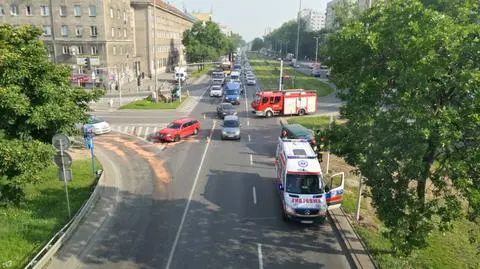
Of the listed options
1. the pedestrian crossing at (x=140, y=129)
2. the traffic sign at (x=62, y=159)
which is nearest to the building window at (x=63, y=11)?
the pedestrian crossing at (x=140, y=129)

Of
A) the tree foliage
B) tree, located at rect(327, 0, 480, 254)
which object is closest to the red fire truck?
tree, located at rect(327, 0, 480, 254)

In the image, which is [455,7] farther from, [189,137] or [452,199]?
[189,137]

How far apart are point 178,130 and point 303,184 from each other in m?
15.9

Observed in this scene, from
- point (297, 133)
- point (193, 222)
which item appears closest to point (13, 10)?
point (297, 133)

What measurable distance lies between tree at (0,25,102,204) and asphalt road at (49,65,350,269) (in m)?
3.28

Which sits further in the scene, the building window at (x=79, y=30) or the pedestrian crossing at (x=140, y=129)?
the building window at (x=79, y=30)

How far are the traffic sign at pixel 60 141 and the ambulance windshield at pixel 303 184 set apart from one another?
9.08 meters

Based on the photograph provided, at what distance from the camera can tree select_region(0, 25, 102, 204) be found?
13.4 meters

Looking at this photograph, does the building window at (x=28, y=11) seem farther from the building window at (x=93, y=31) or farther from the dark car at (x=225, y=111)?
the dark car at (x=225, y=111)

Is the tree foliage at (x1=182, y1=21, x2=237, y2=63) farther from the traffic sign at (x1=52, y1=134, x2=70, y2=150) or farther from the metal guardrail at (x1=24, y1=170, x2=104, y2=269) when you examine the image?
the traffic sign at (x1=52, y1=134, x2=70, y2=150)

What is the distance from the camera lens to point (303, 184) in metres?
16.8

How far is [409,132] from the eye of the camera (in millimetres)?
9539

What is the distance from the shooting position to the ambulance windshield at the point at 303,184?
653 inches

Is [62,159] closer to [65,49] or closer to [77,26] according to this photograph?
[77,26]
